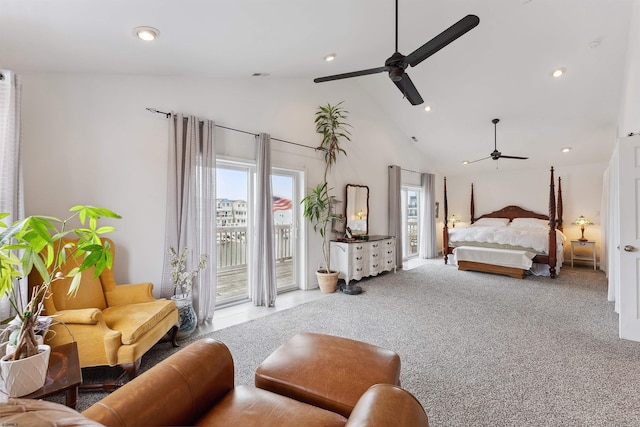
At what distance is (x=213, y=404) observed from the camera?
48.5 inches

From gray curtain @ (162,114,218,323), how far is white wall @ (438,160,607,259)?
6795 mm

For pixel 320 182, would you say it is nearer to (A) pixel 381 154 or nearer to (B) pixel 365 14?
(A) pixel 381 154

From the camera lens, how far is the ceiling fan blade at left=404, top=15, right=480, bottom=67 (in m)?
1.86

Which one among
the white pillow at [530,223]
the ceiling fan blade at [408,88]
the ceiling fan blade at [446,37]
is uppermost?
the ceiling fan blade at [446,37]

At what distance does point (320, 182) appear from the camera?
15.6 feet

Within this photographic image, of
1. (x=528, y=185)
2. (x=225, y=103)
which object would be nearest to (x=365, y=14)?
(x=225, y=103)

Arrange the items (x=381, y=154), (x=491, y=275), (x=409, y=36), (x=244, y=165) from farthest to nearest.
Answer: (x=381, y=154) < (x=491, y=275) < (x=244, y=165) < (x=409, y=36)

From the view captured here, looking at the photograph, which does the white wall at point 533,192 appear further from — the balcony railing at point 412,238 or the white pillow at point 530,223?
the balcony railing at point 412,238

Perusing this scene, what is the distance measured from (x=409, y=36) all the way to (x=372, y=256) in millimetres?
3364

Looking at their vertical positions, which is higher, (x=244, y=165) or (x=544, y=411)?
(x=244, y=165)

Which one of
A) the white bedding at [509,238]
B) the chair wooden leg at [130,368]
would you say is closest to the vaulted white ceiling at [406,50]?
the white bedding at [509,238]

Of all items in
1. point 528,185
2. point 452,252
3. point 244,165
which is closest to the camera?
point 244,165

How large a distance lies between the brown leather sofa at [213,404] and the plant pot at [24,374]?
0.73 meters

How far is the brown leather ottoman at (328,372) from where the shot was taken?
52.9 inches
